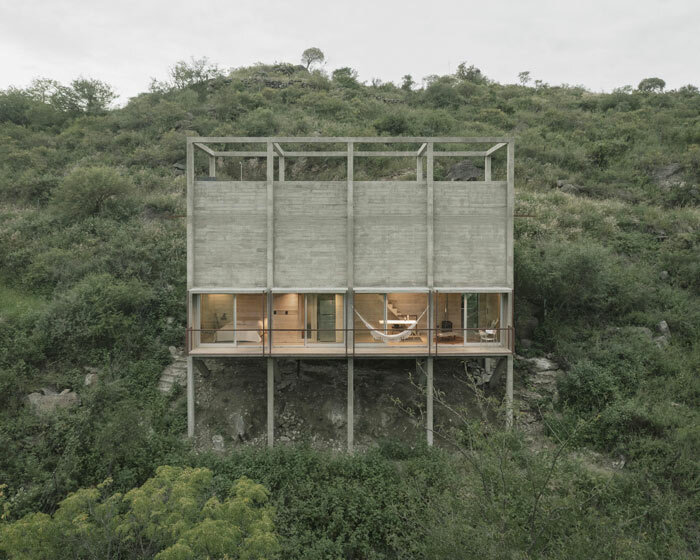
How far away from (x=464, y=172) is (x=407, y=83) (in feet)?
92.8

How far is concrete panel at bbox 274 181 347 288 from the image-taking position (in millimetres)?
11648

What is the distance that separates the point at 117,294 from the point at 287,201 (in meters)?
7.67

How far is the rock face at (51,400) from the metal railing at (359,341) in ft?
13.5

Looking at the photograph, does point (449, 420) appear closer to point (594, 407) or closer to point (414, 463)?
point (414, 463)

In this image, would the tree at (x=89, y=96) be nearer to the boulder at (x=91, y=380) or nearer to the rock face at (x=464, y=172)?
the rock face at (x=464, y=172)

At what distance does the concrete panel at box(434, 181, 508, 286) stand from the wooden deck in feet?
6.40

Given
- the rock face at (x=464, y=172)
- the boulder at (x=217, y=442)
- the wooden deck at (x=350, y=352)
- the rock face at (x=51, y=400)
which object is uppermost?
the rock face at (x=464, y=172)

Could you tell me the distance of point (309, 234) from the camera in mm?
11664

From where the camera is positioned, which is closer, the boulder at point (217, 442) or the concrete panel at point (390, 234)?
the boulder at point (217, 442)

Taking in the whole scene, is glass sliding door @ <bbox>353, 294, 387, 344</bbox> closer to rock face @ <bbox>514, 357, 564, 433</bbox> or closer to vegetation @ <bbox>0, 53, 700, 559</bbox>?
vegetation @ <bbox>0, 53, 700, 559</bbox>

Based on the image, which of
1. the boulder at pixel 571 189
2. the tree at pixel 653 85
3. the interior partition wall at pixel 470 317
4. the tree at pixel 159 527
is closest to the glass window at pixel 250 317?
the tree at pixel 159 527

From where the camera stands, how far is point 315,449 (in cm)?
1160

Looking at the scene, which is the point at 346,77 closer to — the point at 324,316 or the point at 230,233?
the point at 230,233

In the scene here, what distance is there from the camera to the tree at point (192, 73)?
41156 millimetres
